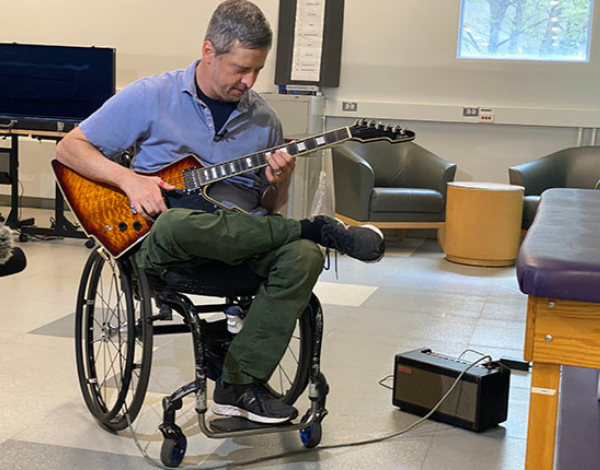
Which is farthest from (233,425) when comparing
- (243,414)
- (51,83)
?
(51,83)

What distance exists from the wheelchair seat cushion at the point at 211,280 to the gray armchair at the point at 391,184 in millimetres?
3567

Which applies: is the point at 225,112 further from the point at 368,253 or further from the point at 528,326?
the point at 528,326

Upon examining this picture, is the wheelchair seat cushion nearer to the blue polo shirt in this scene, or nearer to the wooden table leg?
the blue polo shirt

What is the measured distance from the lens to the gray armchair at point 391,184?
18.8 feet

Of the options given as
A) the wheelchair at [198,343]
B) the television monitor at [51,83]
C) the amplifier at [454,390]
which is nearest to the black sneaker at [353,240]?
the wheelchair at [198,343]

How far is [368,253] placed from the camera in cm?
212

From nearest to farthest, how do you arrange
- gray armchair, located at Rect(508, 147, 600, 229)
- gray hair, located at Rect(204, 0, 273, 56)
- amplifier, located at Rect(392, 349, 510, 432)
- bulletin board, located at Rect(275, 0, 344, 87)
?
gray hair, located at Rect(204, 0, 273, 56) < amplifier, located at Rect(392, 349, 510, 432) < gray armchair, located at Rect(508, 147, 600, 229) < bulletin board, located at Rect(275, 0, 344, 87)

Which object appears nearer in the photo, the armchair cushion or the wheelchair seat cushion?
the wheelchair seat cushion

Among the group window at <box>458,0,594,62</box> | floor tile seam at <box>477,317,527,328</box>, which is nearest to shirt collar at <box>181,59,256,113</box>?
floor tile seam at <box>477,317,527,328</box>

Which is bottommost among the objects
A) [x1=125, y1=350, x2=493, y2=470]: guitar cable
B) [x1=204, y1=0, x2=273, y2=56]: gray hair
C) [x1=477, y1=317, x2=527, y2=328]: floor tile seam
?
[x1=477, y1=317, x2=527, y2=328]: floor tile seam

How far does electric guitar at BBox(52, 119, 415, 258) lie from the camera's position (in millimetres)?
2262

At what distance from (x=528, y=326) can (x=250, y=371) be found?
2.60 ft

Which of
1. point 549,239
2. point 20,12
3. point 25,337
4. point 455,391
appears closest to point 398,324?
point 455,391

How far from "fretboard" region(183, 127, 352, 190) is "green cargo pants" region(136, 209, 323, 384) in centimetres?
24
